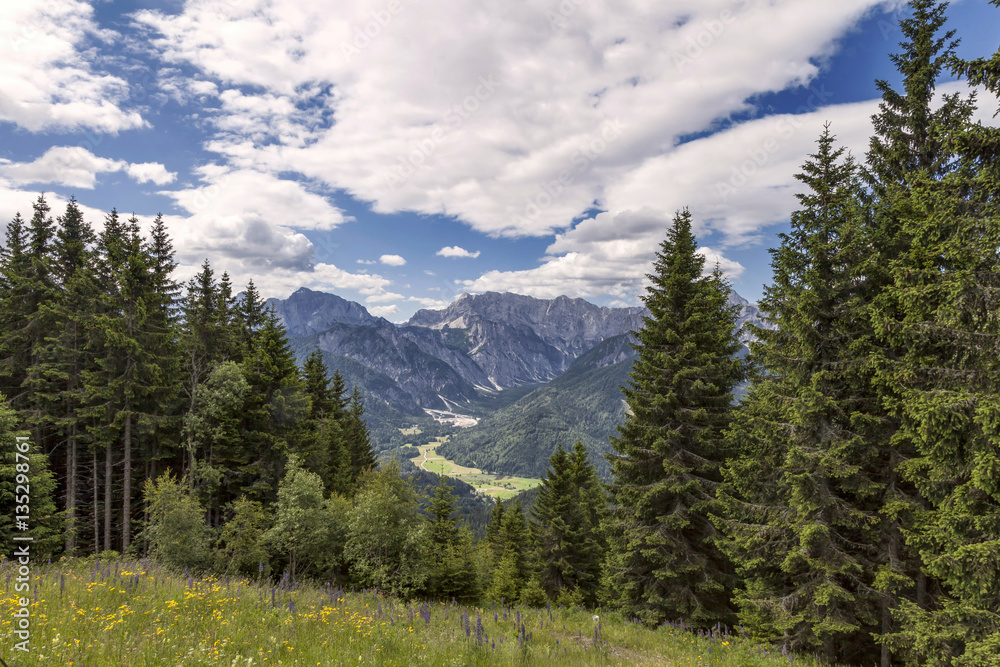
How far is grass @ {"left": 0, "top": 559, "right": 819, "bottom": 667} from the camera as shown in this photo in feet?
14.7

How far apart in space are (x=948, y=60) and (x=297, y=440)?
34.2 meters

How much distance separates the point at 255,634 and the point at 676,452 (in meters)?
15.1

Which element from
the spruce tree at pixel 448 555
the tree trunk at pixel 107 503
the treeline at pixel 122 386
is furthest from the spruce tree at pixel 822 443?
the tree trunk at pixel 107 503

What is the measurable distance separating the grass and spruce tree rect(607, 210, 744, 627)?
6.72 meters

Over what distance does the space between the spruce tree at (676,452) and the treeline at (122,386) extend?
2244 cm

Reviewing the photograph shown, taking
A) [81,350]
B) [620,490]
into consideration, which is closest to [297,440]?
[81,350]

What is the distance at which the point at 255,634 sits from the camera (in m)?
5.66

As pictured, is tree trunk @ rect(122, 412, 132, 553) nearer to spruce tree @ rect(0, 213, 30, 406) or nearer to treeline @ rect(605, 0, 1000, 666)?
spruce tree @ rect(0, 213, 30, 406)

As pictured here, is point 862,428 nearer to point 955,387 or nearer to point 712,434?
point 955,387

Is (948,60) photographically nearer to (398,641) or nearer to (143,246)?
(398,641)

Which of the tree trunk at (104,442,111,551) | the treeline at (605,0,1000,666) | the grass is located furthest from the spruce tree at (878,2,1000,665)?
the tree trunk at (104,442,111,551)

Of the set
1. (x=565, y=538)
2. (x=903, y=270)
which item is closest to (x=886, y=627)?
(x=903, y=270)

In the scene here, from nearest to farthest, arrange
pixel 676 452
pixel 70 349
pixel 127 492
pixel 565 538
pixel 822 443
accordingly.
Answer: pixel 822 443, pixel 676 452, pixel 70 349, pixel 127 492, pixel 565 538

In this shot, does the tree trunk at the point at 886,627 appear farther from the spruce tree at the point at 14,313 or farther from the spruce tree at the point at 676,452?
the spruce tree at the point at 14,313
